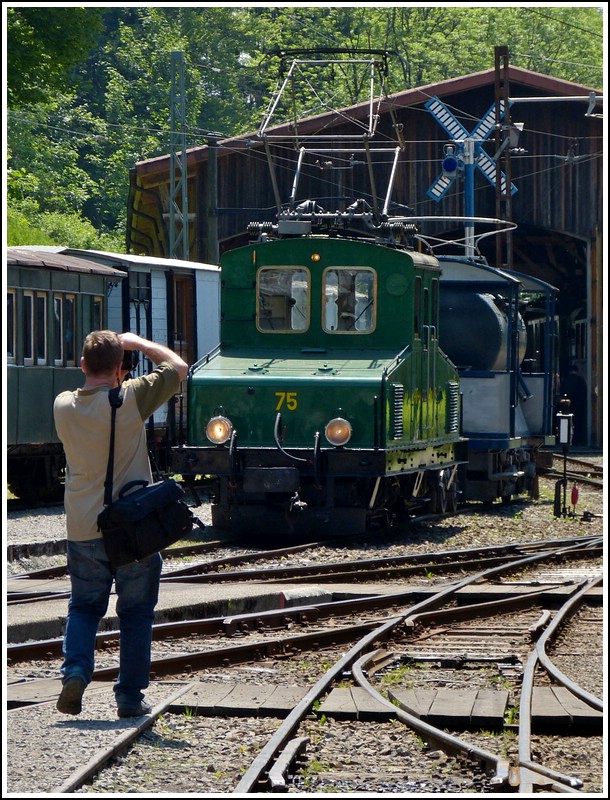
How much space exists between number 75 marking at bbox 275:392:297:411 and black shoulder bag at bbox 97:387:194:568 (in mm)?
8488

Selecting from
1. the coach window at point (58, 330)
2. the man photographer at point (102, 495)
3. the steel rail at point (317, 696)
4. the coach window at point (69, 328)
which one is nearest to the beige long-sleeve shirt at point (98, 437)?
the man photographer at point (102, 495)

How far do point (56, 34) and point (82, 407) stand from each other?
2385 cm

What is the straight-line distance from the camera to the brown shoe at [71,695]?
6.94 m

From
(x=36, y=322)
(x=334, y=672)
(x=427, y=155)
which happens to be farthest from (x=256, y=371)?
(x=427, y=155)

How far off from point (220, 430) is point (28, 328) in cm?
511

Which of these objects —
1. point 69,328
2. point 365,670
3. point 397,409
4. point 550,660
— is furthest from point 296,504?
point 69,328

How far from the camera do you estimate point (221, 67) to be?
7500 centimetres

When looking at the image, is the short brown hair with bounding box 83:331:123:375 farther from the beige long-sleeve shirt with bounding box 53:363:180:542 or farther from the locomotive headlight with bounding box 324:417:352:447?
the locomotive headlight with bounding box 324:417:352:447

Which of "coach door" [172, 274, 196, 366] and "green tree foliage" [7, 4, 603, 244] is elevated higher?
"green tree foliage" [7, 4, 603, 244]

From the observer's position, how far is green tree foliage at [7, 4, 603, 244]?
69.3 metres

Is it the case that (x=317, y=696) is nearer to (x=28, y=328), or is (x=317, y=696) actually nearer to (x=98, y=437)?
(x=98, y=437)

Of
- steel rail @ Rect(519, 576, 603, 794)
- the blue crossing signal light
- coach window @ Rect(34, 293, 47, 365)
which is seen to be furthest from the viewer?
the blue crossing signal light

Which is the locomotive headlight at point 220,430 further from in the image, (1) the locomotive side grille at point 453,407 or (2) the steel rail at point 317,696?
(1) the locomotive side grille at point 453,407

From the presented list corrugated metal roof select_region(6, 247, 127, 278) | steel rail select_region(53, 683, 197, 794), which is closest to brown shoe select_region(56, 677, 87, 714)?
steel rail select_region(53, 683, 197, 794)
